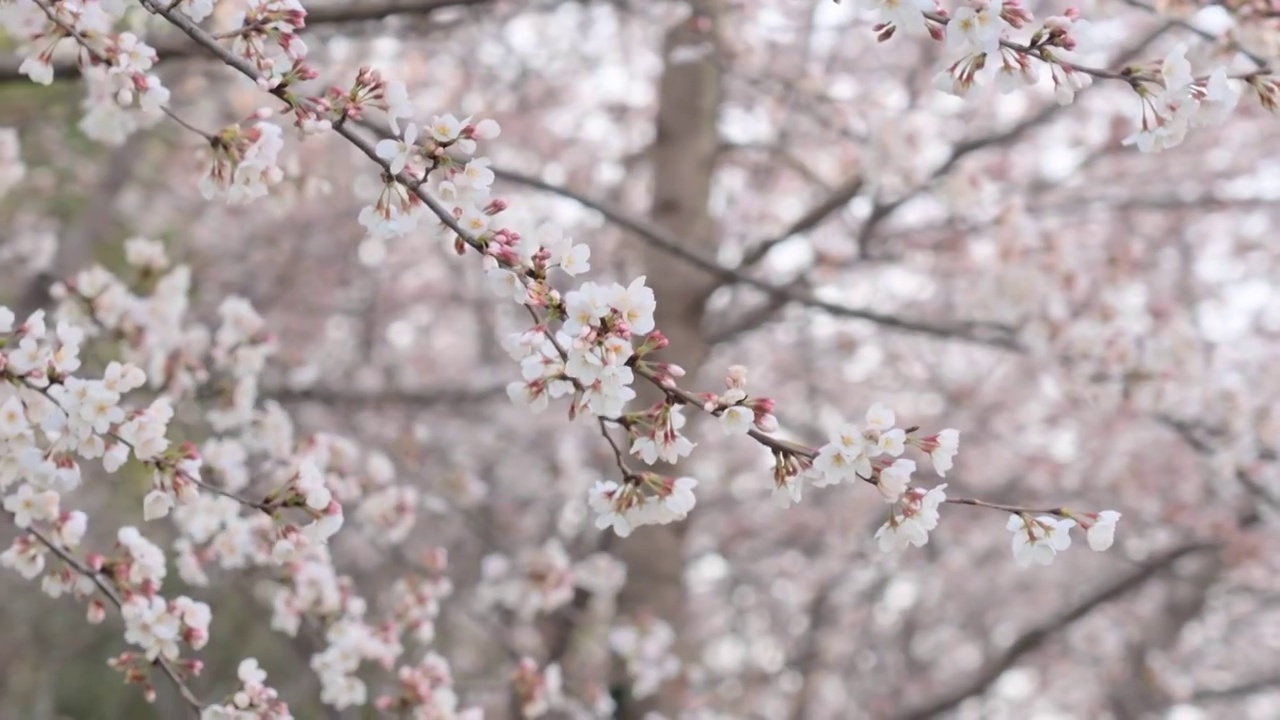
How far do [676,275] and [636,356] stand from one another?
3155mm

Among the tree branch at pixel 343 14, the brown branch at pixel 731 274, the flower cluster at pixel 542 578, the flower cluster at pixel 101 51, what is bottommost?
the flower cluster at pixel 542 578

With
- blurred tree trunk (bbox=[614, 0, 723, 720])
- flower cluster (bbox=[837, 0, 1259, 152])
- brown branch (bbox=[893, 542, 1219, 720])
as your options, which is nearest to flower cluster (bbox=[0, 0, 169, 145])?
flower cluster (bbox=[837, 0, 1259, 152])

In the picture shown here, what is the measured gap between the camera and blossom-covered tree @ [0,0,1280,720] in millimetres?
1626

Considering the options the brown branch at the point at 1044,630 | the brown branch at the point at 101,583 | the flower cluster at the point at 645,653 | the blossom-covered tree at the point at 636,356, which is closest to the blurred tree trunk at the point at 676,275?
the blossom-covered tree at the point at 636,356

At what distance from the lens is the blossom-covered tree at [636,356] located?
5.33 feet

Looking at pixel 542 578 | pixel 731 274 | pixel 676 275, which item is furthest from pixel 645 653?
pixel 731 274

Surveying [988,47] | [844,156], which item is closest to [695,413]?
[844,156]

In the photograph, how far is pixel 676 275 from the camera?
4617mm

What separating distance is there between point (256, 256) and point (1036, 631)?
13.2ft

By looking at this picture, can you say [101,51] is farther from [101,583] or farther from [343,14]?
[343,14]

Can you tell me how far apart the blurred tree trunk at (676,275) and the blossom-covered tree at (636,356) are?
17mm

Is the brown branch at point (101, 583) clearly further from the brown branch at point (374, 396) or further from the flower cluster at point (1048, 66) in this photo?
the brown branch at point (374, 396)

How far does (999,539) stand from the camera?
7.80 meters

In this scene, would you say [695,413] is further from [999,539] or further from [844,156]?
[999,539]
